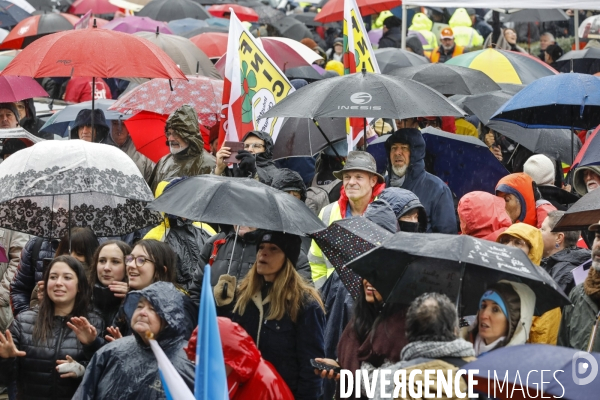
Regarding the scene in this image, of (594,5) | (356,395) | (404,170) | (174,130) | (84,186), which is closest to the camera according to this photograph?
(356,395)

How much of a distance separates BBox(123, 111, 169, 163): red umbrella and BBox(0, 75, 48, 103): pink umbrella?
1.31 meters

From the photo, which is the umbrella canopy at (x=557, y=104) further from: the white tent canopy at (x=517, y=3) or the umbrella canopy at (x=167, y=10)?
the umbrella canopy at (x=167, y=10)

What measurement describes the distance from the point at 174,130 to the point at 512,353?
18.4 feet

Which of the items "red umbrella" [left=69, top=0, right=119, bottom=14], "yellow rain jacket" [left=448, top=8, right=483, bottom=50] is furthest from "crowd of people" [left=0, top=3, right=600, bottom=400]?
"yellow rain jacket" [left=448, top=8, right=483, bottom=50]

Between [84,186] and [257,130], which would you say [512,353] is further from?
[257,130]

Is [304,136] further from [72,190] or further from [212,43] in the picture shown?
[212,43]

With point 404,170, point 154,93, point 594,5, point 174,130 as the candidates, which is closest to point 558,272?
point 404,170

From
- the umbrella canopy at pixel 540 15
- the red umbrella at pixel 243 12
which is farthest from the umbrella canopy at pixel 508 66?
the red umbrella at pixel 243 12

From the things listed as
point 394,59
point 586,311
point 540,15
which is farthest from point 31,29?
point 586,311

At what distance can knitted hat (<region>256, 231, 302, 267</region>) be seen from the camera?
6.82m

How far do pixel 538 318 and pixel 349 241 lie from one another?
1254 millimetres

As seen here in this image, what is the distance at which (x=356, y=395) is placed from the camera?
5.77 m

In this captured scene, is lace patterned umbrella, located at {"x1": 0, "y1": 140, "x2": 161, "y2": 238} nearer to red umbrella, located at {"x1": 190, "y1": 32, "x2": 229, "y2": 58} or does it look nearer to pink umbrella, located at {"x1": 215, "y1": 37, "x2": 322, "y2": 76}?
pink umbrella, located at {"x1": 215, "y1": 37, "x2": 322, "y2": 76}

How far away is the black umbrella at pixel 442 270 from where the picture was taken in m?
5.45
